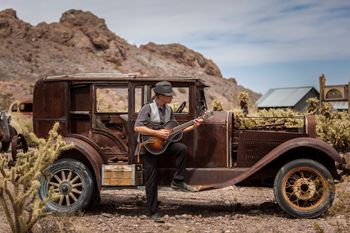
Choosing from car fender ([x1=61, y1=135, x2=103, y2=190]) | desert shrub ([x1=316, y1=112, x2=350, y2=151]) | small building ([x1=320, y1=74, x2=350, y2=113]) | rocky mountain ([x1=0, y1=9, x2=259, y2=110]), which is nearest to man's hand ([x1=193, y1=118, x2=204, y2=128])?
car fender ([x1=61, y1=135, x2=103, y2=190])

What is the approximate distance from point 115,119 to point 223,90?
56579 millimetres

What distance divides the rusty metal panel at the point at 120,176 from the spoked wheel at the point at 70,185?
0.81 feet

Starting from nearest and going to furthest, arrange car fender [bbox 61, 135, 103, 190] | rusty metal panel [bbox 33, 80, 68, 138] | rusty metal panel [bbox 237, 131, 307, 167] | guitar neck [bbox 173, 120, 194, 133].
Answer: guitar neck [bbox 173, 120, 194, 133] < car fender [bbox 61, 135, 103, 190] < rusty metal panel [bbox 237, 131, 307, 167] < rusty metal panel [bbox 33, 80, 68, 138]

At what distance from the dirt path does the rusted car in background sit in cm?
29

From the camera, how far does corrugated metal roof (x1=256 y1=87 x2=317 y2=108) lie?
3375 cm

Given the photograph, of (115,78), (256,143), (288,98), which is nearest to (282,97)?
(288,98)

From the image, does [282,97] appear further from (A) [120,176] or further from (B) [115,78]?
(A) [120,176]

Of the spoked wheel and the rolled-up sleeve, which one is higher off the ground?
the rolled-up sleeve

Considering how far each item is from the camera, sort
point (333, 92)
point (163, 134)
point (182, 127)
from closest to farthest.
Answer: point (163, 134), point (182, 127), point (333, 92)

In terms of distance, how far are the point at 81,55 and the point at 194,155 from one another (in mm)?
52907

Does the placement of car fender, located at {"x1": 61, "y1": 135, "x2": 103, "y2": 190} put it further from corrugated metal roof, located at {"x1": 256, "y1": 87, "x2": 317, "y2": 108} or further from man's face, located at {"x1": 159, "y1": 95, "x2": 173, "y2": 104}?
corrugated metal roof, located at {"x1": 256, "y1": 87, "x2": 317, "y2": 108}

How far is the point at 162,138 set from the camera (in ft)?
22.9

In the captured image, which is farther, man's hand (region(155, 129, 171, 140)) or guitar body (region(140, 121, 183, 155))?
guitar body (region(140, 121, 183, 155))

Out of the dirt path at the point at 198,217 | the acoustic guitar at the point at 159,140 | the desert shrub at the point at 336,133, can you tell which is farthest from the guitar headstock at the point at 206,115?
the desert shrub at the point at 336,133
